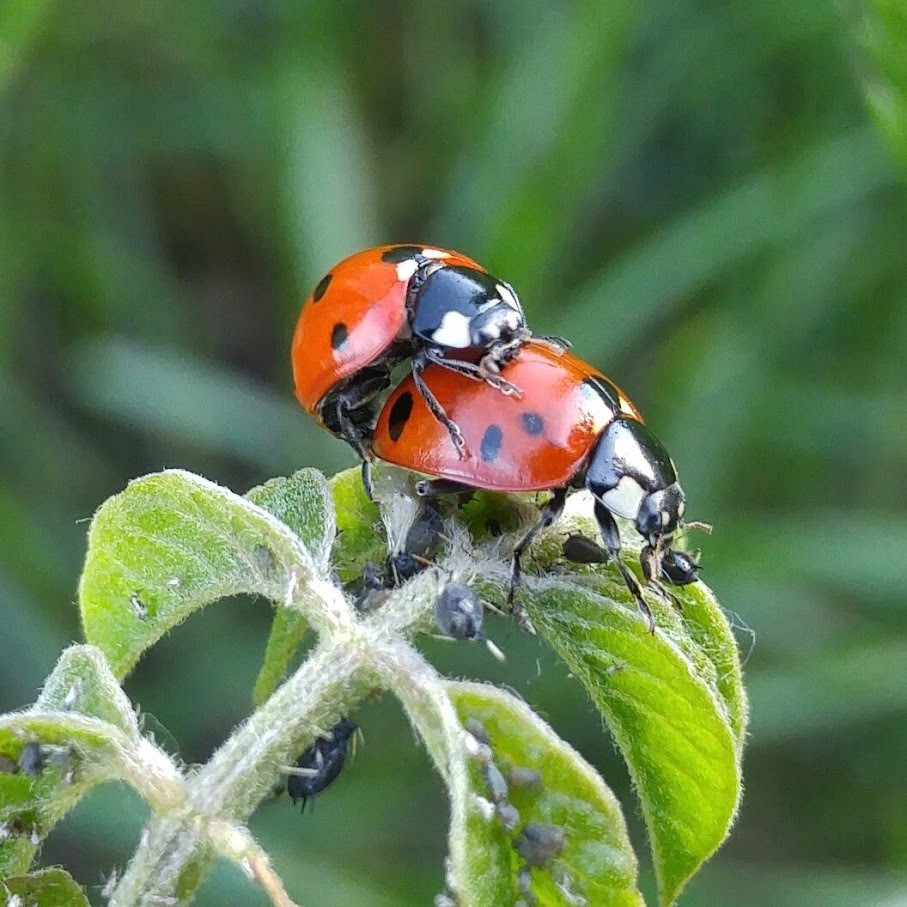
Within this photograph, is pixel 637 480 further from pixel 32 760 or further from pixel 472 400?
pixel 32 760

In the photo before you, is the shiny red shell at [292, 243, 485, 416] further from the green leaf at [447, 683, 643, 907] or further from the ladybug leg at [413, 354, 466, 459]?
the green leaf at [447, 683, 643, 907]

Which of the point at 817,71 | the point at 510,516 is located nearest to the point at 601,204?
the point at 817,71

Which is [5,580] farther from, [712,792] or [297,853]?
[712,792]

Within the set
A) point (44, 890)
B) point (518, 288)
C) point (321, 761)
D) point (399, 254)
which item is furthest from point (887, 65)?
point (44, 890)

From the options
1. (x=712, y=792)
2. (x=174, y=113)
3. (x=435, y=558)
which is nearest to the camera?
(x=712, y=792)

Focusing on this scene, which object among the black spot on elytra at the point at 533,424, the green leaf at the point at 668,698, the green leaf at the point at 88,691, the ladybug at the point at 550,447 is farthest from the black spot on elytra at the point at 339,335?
the green leaf at the point at 88,691

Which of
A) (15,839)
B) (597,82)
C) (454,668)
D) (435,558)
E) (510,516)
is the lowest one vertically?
(15,839)

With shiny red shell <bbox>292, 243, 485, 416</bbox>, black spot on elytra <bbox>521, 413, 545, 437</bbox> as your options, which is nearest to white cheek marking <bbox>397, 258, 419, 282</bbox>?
shiny red shell <bbox>292, 243, 485, 416</bbox>
